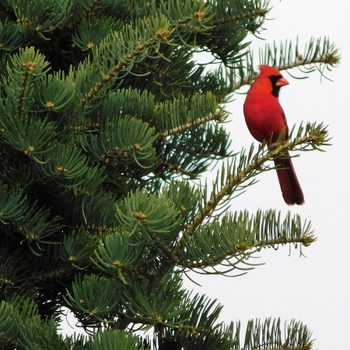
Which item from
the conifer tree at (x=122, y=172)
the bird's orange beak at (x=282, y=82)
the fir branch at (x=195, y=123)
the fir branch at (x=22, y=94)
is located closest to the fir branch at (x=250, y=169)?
the conifer tree at (x=122, y=172)

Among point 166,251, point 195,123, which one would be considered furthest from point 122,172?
point 166,251

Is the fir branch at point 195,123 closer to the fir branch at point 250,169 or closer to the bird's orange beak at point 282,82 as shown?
the fir branch at point 250,169

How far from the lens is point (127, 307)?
2.28 m

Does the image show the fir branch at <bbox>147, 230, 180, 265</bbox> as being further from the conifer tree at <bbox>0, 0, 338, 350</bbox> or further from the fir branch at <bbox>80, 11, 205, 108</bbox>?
the fir branch at <bbox>80, 11, 205, 108</bbox>

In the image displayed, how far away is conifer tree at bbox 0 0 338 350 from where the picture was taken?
7.10 ft

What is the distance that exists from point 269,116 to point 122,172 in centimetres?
59

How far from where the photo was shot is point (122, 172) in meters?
2.67

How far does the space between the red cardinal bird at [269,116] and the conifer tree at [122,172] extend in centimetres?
9

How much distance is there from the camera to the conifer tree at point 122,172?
2164mm

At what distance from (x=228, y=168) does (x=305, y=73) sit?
897 mm

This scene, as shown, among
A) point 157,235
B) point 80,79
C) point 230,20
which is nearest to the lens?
point 157,235

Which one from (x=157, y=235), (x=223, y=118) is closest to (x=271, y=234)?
(x=157, y=235)

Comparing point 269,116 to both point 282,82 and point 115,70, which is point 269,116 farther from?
point 115,70

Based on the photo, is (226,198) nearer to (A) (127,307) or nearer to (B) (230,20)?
(A) (127,307)
